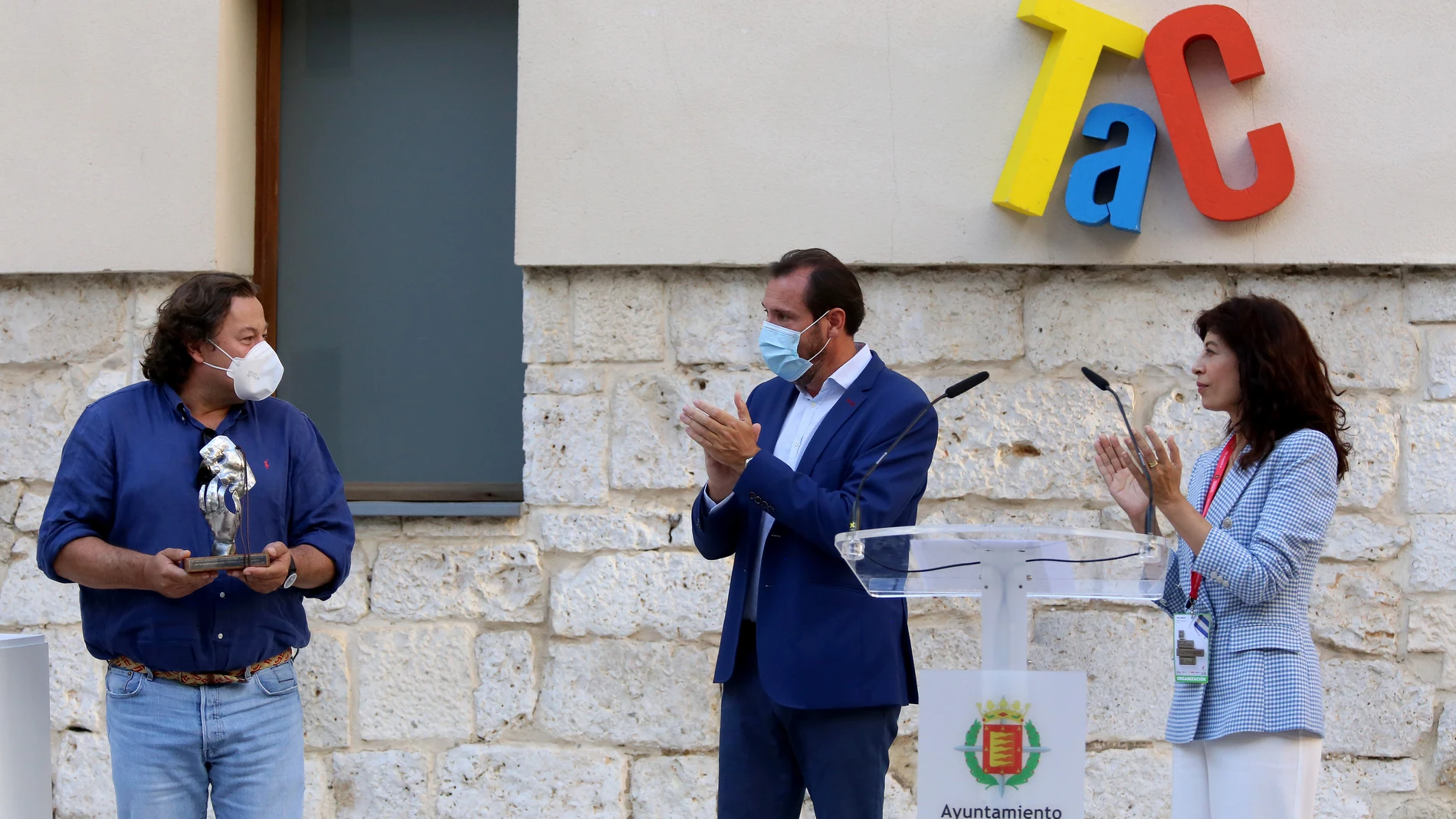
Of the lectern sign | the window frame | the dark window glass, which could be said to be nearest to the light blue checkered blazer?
the lectern sign

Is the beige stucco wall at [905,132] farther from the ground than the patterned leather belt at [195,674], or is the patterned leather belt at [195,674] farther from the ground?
the beige stucco wall at [905,132]

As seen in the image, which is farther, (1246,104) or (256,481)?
(1246,104)

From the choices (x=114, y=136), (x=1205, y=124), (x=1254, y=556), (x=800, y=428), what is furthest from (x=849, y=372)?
(x=114, y=136)

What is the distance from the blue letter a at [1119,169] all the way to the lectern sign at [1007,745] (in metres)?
2.11

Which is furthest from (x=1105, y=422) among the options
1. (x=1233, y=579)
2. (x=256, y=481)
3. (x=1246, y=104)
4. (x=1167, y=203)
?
(x=256, y=481)

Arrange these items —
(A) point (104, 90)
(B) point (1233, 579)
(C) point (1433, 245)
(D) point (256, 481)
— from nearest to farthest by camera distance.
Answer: (B) point (1233, 579)
(D) point (256, 481)
(C) point (1433, 245)
(A) point (104, 90)

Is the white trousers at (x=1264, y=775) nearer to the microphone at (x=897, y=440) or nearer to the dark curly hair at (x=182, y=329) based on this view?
the microphone at (x=897, y=440)

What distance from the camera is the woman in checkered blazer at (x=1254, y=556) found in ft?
8.41

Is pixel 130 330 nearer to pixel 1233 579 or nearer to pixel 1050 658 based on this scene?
pixel 1050 658

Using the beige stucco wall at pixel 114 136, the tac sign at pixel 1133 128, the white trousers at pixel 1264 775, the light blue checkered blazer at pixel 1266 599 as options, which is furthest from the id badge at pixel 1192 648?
the beige stucco wall at pixel 114 136

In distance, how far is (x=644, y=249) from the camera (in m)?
4.14

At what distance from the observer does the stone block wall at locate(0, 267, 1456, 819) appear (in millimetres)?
3947

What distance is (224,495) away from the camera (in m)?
2.69

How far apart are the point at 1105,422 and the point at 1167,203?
718 millimetres
